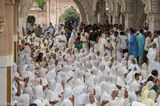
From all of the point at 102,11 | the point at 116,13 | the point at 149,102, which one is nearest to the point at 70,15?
the point at 102,11

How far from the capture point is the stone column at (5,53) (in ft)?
22.9

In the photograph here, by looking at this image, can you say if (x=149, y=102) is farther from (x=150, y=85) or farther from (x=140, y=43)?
(x=140, y=43)

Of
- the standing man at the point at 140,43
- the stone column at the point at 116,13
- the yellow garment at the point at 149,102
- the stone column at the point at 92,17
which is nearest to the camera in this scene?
the yellow garment at the point at 149,102

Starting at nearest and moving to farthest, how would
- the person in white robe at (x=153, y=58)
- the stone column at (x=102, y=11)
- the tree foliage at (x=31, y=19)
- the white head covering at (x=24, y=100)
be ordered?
1. the white head covering at (x=24, y=100)
2. the person in white robe at (x=153, y=58)
3. the stone column at (x=102, y=11)
4. the tree foliage at (x=31, y=19)

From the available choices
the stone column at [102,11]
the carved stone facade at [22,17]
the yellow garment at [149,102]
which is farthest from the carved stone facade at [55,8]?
the yellow garment at [149,102]

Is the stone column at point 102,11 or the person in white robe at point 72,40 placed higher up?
the stone column at point 102,11

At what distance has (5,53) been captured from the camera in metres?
7.08

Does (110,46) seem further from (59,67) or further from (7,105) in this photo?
(7,105)

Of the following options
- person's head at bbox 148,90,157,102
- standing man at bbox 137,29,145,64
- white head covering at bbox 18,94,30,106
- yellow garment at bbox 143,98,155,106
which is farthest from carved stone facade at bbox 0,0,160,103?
person's head at bbox 148,90,157,102

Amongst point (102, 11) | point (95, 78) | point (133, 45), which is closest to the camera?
point (95, 78)

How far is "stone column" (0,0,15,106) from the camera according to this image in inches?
275

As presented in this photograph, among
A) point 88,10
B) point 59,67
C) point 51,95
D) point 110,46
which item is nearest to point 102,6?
point 88,10

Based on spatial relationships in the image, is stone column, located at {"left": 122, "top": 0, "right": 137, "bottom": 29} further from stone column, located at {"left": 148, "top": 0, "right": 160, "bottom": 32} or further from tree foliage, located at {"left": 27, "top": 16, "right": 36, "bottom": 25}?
tree foliage, located at {"left": 27, "top": 16, "right": 36, "bottom": 25}

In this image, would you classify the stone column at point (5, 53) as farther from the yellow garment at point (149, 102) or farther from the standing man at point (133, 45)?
the standing man at point (133, 45)
